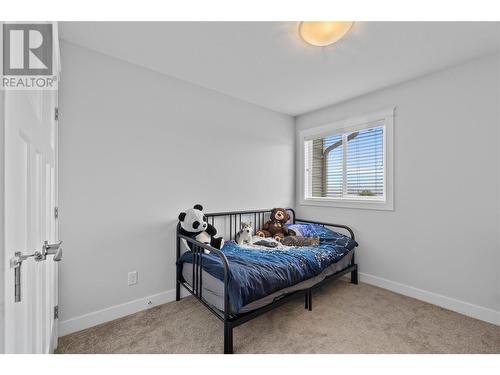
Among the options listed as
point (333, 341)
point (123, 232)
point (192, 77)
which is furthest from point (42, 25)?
point (333, 341)

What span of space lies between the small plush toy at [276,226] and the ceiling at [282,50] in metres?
1.55

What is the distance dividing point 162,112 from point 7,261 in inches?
72.0

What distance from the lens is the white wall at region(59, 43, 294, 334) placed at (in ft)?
5.57

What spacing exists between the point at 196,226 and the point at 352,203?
1942 millimetres

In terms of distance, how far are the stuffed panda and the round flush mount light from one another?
1.71m

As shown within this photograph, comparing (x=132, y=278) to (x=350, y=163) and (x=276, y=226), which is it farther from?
(x=350, y=163)

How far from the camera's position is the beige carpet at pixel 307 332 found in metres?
1.51

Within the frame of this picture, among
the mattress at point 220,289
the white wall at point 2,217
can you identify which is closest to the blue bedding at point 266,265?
the mattress at point 220,289

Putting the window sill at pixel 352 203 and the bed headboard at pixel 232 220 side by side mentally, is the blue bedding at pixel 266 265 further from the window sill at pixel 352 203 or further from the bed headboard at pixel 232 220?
the window sill at pixel 352 203

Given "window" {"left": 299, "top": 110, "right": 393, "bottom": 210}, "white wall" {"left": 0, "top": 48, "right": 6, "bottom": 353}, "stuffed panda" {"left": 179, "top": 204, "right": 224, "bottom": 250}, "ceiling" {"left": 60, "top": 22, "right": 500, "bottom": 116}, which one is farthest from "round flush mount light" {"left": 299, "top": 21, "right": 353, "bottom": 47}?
"stuffed panda" {"left": 179, "top": 204, "right": 224, "bottom": 250}

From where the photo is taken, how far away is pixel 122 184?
1922mm

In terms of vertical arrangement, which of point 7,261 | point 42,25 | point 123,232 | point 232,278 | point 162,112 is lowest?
point 232,278

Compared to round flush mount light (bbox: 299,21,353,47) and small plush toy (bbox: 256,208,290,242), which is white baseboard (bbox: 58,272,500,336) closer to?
small plush toy (bbox: 256,208,290,242)
